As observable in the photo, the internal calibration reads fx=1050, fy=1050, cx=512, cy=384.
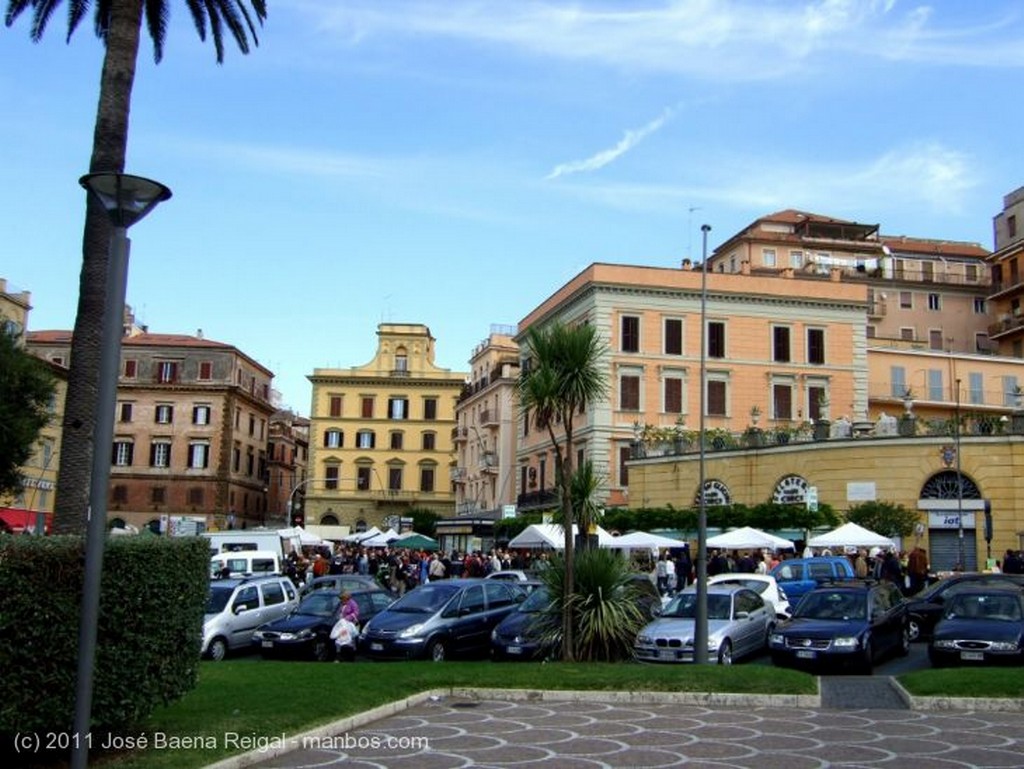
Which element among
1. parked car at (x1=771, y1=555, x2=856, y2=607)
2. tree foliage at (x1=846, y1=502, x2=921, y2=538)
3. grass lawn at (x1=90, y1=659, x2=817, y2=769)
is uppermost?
tree foliage at (x1=846, y1=502, x2=921, y2=538)

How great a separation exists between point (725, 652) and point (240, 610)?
974 cm

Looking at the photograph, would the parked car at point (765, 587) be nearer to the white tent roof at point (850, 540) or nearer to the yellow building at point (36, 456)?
the white tent roof at point (850, 540)

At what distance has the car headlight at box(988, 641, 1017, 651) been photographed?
16609 millimetres

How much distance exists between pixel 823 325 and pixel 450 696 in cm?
4514

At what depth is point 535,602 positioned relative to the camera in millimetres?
19516

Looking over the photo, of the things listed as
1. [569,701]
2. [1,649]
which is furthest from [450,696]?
[1,649]

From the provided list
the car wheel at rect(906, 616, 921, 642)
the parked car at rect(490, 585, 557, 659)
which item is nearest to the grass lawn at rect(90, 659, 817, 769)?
the parked car at rect(490, 585, 557, 659)

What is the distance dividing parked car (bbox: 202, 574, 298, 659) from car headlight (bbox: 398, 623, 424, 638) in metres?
3.90

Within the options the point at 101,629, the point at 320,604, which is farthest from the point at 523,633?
the point at 101,629

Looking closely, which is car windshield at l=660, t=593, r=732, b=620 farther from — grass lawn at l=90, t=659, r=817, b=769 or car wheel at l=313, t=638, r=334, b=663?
car wheel at l=313, t=638, r=334, b=663

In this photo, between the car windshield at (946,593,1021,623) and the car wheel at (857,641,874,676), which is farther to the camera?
the car windshield at (946,593,1021,623)

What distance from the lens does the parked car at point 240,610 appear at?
2052 centimetres

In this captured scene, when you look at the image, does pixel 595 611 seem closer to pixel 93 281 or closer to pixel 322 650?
pixel 322 650

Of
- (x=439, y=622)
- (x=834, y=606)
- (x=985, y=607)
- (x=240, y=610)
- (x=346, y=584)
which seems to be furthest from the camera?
(x=346, y=584)
